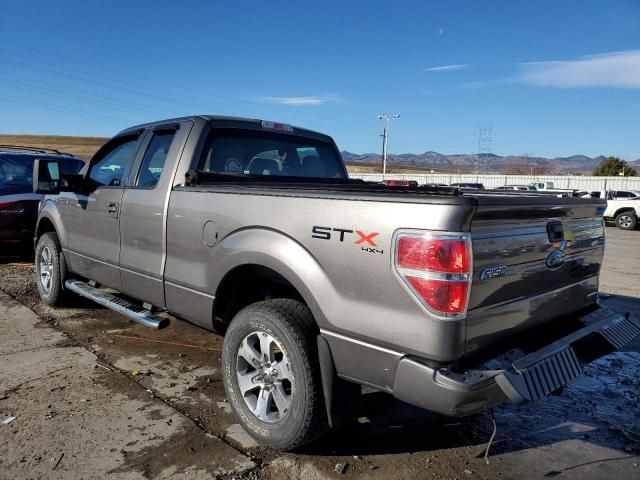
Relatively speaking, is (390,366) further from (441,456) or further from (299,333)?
(441,456)

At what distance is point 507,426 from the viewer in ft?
11.2

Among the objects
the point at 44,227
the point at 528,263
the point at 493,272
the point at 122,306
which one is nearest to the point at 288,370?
the point at 493,272

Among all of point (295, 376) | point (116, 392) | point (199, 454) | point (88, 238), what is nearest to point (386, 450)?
point (295, 376)

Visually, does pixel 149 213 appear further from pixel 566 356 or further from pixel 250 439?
pixel 566 356

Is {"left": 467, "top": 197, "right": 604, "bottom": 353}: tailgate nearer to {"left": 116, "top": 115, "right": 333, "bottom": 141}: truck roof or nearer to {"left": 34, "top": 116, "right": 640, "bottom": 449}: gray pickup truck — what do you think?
{"left": 34, "top": 116, "right": 640, "bottom": 449}: gray pickup truck

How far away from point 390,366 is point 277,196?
3.74 ft

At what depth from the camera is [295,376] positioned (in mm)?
2736

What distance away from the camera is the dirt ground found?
9.26 ft

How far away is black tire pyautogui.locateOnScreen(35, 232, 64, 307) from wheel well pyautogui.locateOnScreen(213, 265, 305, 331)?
9.14ft

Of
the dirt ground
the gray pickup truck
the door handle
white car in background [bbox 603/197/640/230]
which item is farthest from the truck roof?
white car in background [bbox 603/197/640/230]

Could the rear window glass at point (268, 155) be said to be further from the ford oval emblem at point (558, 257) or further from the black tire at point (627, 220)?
the black tire at point (627, 220)

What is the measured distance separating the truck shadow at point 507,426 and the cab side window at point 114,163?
284 cm

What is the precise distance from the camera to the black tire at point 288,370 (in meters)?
2.70

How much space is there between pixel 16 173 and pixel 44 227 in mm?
3113
